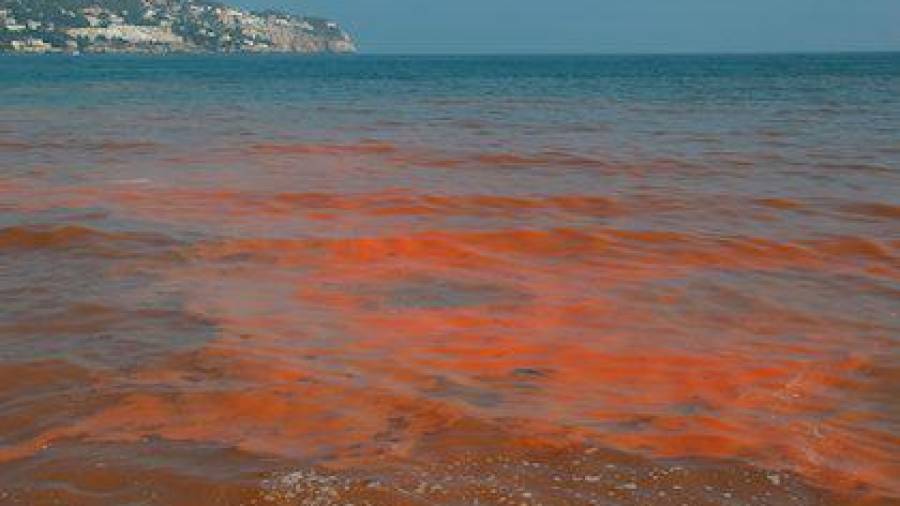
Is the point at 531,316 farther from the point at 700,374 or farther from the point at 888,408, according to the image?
the point at 888,408

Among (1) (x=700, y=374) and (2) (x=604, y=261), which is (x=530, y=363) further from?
(2) (x=604, y=261)

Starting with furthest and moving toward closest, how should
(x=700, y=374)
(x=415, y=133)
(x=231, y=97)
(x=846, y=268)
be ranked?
1. (x=231, y=97)
2. (x=415, y=133)
3. (x=846, y=268)
4. (x=700, y=374)

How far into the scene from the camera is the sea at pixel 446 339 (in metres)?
3.47

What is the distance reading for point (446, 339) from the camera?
5164mm

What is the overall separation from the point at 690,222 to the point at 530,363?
186 inches

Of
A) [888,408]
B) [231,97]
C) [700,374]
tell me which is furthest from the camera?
[231,97]

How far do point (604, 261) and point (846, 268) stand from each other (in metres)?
1.76

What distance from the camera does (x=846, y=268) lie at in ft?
23.2

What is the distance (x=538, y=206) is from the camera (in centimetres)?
997

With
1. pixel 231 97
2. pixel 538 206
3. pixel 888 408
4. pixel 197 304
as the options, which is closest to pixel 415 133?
pixel 538 206

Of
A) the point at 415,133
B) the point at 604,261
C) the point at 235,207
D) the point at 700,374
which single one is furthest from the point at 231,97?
the point at 700,374

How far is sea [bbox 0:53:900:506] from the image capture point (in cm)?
347

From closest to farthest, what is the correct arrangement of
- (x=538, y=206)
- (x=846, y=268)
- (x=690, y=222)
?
1. (x=846, y=268)
2. (x=690, y=222)
3. (x=538, y=206)

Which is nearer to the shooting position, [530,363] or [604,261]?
[530,363]
